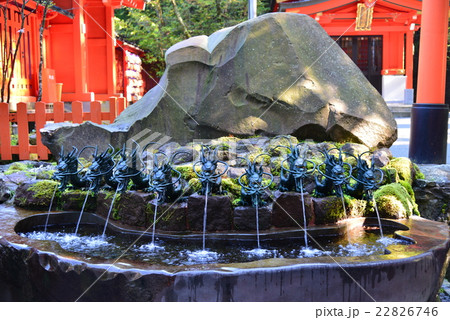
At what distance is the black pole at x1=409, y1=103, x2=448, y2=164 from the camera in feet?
24.9

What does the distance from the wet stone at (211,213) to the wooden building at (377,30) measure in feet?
44.9

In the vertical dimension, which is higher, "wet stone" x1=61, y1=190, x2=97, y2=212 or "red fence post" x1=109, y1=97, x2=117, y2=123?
"red fence post" x1=109, y1=97, x2=117, y2=123

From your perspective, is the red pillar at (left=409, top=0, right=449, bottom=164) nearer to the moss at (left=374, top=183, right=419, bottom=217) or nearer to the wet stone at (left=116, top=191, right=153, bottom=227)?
the moss at (left=374, top=183, right=419, bottom=217)

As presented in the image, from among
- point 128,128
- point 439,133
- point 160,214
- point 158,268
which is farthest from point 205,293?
point 439,133

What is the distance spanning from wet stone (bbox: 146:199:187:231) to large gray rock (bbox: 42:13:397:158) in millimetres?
2413

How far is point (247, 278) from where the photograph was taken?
3238 mm

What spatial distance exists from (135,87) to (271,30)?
51.0 ft

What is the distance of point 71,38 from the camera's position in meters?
15.0

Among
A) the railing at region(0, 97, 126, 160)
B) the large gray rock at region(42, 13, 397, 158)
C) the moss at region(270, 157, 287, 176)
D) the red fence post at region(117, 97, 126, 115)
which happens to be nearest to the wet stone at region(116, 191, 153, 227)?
the moss at region(270, 157, 287, 176)

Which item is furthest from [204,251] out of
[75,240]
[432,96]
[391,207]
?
[432,96]

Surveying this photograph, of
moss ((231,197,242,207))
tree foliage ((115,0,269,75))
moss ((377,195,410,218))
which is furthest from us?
tree foliage ((115,0,269,75))

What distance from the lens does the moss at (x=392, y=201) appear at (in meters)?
4.73

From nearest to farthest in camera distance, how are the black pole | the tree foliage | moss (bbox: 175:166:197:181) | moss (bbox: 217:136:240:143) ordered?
moss (bbox: 175:166:197:181) → moss (bbox: 217:136:240:143) → the black pole → the tree foliage

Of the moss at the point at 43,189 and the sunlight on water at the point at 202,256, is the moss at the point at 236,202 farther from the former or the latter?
the moss at the point at 43,189
